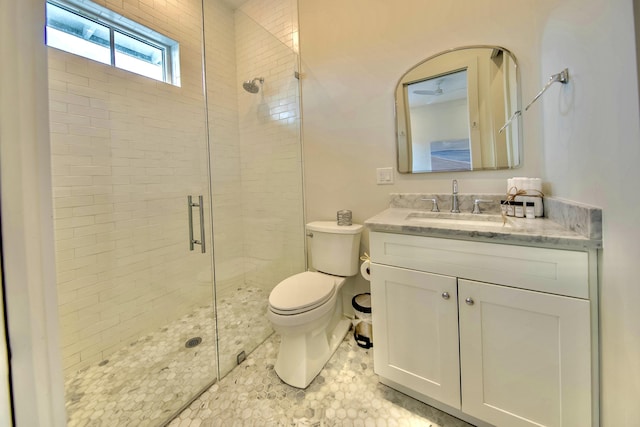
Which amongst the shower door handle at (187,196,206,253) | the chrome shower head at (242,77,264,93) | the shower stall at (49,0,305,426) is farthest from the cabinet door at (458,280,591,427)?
the chrome shower head at (242,77,264,93)

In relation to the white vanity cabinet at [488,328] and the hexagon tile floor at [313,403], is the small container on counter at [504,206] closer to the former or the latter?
the white vanity cabinet at [488,328]

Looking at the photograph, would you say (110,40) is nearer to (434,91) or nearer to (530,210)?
(434,91)

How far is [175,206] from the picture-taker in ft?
5.98

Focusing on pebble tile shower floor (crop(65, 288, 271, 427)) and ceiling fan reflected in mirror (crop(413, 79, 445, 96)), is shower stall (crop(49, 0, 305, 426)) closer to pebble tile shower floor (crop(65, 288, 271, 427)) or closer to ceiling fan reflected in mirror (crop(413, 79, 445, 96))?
pebble tile shower floor (crop(65, 288, 271, 427))

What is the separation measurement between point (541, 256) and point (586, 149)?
405mm

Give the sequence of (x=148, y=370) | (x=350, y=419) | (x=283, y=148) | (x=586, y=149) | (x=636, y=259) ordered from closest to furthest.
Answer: (x=636, y=259), (x=586, y=149), (x=350, y=419), (x=148, y=370), (x=283, y=148)

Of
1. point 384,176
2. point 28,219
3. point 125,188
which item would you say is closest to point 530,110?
point 384,176

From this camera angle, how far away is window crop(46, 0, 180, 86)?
1.34m

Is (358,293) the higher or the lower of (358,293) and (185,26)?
the lower

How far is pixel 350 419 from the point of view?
3.66 feet

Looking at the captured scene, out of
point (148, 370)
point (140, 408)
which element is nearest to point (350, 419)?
point (140, 408)

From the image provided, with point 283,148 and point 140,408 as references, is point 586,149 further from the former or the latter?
point 140,408

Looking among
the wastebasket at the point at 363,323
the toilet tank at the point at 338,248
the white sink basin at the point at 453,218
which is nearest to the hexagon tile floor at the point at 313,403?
the wastebasket at the point at 363,323

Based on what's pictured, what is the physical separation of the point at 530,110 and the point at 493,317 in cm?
108
